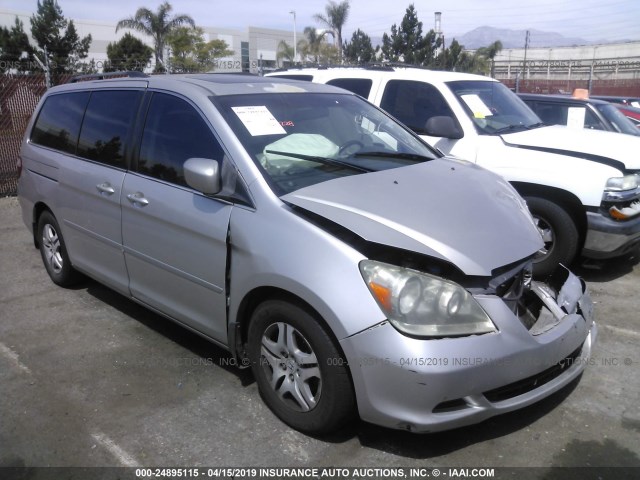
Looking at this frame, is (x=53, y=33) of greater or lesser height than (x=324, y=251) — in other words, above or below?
above

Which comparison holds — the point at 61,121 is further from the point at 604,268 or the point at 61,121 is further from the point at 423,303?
the point at 604,268

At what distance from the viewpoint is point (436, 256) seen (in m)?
2.61

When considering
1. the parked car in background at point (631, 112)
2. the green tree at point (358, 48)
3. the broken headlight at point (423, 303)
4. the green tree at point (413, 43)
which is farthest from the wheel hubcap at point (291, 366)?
the green tree at point (358, 48)

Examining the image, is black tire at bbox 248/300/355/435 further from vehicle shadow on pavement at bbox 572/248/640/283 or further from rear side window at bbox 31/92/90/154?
vehicle shadow on pavement at bbox 572/248/640/283

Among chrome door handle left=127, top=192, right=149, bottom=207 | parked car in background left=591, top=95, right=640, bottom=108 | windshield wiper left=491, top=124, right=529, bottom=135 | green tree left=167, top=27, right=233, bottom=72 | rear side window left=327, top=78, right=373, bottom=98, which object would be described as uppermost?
green tree left=167, top=27, right=233, bottom=72

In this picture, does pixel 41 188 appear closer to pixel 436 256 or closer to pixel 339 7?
pixel 436 256

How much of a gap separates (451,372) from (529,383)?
21.9 inches

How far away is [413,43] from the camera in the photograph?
39.8m

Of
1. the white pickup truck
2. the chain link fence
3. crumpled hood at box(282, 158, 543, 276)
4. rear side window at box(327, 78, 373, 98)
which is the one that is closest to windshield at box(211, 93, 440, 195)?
crumpled hood at box(282, 158, 543, 276)

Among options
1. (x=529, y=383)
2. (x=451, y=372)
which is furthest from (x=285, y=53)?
(x=451, y=372)

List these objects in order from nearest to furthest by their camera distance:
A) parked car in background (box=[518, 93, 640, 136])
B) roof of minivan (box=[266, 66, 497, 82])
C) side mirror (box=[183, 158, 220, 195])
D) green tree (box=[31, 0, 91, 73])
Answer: side mirror (box=[183, 158, 220, 195])
roof of minivan (box=[266, 66, 497, 82])
parked car in background (box=[518, 93, 640, 136])
green tree (box=[31, 0, 91, 73])

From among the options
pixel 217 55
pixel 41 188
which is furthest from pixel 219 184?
pixel 217 55

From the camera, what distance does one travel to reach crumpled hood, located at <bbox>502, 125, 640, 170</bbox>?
5176 millimetres

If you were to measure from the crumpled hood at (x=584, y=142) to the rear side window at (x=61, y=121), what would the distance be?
12.6 ft
